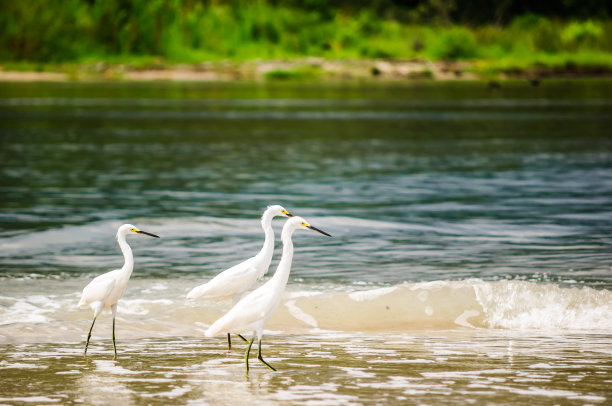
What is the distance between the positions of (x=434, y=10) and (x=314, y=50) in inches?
631

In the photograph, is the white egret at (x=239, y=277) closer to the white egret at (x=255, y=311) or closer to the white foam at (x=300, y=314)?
the white egret at (x=255, y=311)

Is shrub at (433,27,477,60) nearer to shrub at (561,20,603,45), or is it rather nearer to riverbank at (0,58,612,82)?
riverbank at (0,58,612,82)

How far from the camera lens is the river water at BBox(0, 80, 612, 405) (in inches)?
326

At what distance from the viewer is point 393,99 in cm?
5203

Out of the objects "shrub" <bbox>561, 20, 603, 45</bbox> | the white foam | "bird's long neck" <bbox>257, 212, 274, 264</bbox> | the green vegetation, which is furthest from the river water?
"shrub" <bbox>561, 20, 603, 45</bbox>

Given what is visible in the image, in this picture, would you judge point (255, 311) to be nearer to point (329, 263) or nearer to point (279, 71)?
point (329, 263)

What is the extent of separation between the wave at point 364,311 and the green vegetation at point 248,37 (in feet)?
180

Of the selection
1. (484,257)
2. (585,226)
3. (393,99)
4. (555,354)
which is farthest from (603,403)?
(393,99)

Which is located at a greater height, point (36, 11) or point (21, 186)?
point (36, 11)

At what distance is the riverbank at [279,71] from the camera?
→ 2586 inches

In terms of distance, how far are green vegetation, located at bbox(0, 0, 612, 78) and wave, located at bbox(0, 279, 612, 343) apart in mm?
54949

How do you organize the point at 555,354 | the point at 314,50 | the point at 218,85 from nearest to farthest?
the point at 555,354 < the point at 218,85 < the point at 314,50

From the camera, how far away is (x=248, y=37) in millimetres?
68312

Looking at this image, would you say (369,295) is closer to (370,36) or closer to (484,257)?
(484,257)
